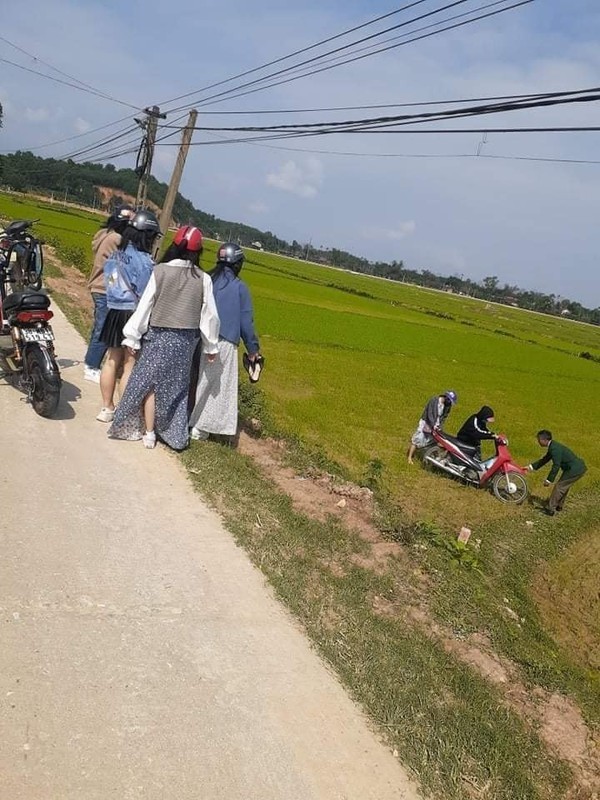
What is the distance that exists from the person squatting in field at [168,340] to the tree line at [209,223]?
58.3 meters

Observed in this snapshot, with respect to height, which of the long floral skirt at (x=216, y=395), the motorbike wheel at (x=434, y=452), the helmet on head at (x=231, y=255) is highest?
the helmet on head at (x=231, y=255)

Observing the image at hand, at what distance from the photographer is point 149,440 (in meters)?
→ 4.94

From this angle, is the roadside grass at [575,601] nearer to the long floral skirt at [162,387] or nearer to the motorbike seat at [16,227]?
the long floral skirt at [162,387]

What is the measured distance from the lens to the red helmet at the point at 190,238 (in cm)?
475

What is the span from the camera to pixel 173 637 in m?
2.82

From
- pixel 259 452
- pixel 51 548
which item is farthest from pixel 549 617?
pixel 51 548

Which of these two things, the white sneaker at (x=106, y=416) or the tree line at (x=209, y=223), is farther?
the tree line at (x=209, y=223)

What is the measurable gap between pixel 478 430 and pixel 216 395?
→ 4347 millimetres

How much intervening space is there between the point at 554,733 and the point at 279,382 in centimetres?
890

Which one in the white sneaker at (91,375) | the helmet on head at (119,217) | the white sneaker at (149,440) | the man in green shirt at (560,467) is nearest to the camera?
the white sneaker at (149,440)

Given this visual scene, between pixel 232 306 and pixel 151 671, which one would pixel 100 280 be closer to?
pixel 232 306

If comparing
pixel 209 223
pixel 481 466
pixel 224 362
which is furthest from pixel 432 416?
Answer: pixel 209 223

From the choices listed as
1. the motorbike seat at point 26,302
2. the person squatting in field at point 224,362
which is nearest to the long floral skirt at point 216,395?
the person squatting in field at point 224,362

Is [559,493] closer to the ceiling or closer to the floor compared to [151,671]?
closer to the floor
